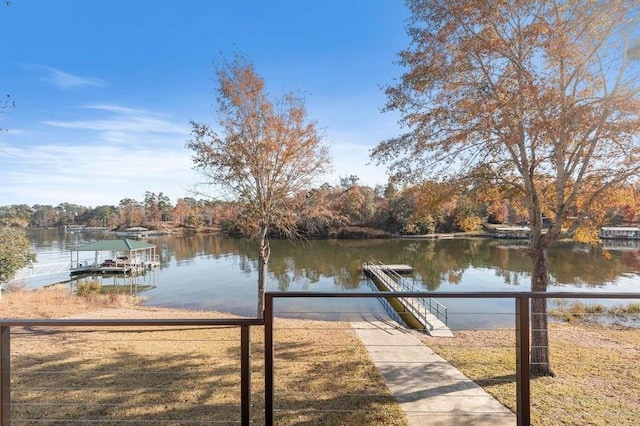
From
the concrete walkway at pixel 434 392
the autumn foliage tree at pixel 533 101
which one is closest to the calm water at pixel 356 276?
the concrete walkway at pixel 434 392

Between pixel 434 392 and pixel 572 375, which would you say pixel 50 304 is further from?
pixel 572 375

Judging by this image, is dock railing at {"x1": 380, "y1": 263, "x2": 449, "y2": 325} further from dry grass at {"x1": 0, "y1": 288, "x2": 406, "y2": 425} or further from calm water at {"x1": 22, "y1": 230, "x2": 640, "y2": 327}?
dry grass at {"x1": 0, "y1": 288, "x2": 406, "y2": 425}

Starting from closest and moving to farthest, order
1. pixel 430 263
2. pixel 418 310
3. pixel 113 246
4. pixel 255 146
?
pixel 255 146, pixel 418 310, pixel 113 246, pixel 430 263

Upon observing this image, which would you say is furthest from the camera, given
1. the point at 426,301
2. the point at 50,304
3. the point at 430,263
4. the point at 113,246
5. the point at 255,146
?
the point at 430,263

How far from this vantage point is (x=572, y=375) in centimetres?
411

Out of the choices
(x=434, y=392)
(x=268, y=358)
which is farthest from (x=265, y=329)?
(x=434, y=392)

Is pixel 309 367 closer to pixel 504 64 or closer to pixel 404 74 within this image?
pixel 404 74

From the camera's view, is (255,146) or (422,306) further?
(422,306)

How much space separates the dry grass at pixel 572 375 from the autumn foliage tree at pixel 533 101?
0.48m

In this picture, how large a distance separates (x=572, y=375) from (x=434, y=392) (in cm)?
195

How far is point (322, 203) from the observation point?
8.07 metres

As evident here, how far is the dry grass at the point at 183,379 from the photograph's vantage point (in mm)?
2877

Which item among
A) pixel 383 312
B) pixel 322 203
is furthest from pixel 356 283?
pixel 322 203

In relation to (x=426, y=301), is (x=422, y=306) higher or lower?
higher
